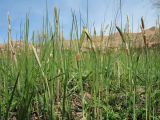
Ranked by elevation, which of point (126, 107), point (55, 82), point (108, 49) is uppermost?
point (108, 49)

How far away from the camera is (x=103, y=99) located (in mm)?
2014

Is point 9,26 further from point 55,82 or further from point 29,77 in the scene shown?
point 55,82

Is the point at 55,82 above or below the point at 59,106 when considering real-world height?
above

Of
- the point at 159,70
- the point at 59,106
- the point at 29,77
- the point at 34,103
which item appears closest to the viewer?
the point at 29,77

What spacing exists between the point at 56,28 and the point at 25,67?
229mm

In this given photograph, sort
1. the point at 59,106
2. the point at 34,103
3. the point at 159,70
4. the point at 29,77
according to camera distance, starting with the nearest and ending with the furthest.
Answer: the point at 29,77
the point at 59,106
the point at 34,103
the point at 159,70

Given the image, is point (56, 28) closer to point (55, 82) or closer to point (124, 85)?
point (55, 82)

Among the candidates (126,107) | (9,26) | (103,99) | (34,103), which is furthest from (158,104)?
(9,26)

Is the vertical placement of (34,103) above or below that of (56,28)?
below

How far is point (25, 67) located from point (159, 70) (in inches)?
39.9

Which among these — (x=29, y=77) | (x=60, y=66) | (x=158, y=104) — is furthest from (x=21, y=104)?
(x=158, y=104)

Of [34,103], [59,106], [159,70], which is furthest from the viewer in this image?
[159,70]

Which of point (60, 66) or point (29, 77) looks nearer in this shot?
point (29, 77)

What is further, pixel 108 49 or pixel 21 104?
pixel 108 49
